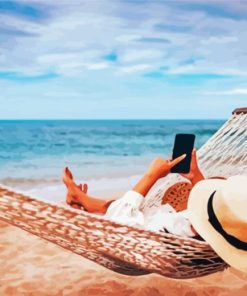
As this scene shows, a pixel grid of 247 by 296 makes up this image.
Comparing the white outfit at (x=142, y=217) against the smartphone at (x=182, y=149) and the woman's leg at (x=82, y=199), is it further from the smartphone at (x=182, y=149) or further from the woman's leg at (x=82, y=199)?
the smartphone at (x=182, y=149)

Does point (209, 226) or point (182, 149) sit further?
point (182, 149)

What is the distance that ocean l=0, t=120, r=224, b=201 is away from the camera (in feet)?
14.4

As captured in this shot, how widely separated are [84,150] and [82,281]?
428cm

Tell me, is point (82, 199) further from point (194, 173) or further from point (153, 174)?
point (194, 173)

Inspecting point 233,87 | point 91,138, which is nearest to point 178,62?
point 233,87

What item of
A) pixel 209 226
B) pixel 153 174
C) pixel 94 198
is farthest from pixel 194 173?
pixel 209 226

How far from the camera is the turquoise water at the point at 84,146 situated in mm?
4852

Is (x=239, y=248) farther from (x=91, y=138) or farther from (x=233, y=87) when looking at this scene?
(x=91, y=138)

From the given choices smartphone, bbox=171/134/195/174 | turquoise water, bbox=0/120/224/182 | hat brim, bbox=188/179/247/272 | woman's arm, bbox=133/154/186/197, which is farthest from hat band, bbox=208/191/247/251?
turquoise water, bbox=0/120/224/182

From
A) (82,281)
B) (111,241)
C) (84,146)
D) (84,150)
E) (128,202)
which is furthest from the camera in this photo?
(84,146)

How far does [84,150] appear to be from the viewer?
234 inches

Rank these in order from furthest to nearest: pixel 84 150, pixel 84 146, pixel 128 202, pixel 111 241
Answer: pixel 84 146 < pixel 84 150 < pixel 128 202 < pixel 111 241

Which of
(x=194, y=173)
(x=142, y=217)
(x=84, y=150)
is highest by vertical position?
(x=194, y=173)

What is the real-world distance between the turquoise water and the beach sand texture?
248 cm
